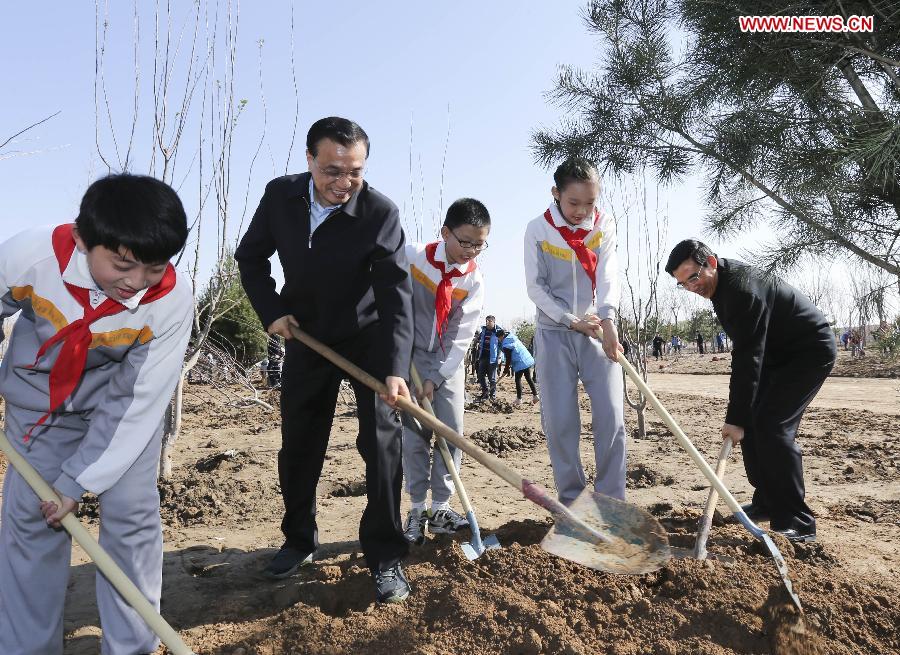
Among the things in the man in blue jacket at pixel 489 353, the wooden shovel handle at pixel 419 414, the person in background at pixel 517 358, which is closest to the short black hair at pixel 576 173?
the wooden shovel handle at pixel 419 414

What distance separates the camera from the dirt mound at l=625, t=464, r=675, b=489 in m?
4.63

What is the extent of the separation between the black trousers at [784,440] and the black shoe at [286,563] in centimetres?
225

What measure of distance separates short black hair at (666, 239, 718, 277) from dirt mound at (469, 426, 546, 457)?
324cm

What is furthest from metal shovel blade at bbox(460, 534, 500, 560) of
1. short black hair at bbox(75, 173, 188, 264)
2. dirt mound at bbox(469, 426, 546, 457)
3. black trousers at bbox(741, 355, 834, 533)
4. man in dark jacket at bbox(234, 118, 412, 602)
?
dirt mound at bbox(469, 426, 546, 457)

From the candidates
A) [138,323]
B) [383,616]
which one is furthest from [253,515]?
[138,323]

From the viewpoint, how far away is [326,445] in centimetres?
292

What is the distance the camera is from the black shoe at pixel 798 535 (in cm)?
314

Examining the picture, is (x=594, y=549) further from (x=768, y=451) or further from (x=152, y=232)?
(x=152, y=232)

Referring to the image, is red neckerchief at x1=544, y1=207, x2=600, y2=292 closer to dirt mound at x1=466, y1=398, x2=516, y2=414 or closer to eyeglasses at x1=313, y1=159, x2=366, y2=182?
eyeglasses at x1=313, y1=159, x2=366, y2=182

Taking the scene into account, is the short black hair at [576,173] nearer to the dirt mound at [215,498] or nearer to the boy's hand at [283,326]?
the boy's hand at [283,326]

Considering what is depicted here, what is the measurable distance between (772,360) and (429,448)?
6.12ft

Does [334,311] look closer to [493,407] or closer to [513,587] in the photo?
[513,587]

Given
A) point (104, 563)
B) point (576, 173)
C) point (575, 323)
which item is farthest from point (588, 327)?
point (104, 563)

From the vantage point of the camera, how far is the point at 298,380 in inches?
113
